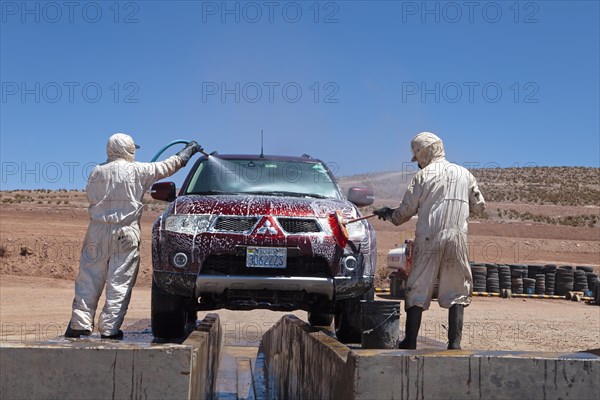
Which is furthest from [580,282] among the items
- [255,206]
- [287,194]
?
[255,206]

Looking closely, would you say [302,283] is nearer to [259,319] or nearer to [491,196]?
[259,319]

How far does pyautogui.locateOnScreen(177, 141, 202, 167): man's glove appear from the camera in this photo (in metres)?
7.44

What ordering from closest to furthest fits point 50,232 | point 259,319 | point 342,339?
point 342,339 < point 259,319 < point 50,232

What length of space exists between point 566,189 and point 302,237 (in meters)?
94.4

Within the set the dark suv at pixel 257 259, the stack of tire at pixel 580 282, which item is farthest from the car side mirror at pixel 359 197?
the stack of tire at pixel 580 282

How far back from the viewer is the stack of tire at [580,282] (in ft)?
87.9

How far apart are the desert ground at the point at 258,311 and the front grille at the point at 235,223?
206 cm

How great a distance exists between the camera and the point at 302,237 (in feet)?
22.3

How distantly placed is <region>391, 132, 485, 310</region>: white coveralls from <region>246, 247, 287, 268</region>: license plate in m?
1.10

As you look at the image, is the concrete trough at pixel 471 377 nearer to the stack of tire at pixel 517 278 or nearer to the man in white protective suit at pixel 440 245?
the man in white protective suit at pixel 440 245

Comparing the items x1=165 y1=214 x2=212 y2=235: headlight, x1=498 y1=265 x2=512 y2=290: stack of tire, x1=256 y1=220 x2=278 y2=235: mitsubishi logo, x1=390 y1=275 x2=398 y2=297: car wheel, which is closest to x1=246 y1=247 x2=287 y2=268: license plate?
x1=256 y1=220 x2=278 y2=235: mitsubishi logo

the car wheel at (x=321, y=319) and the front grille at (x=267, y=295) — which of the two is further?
the car wheel at (x=321, y=319)

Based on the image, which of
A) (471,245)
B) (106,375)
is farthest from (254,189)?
(471,245)

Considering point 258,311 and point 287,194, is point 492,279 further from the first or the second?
point 287,194
